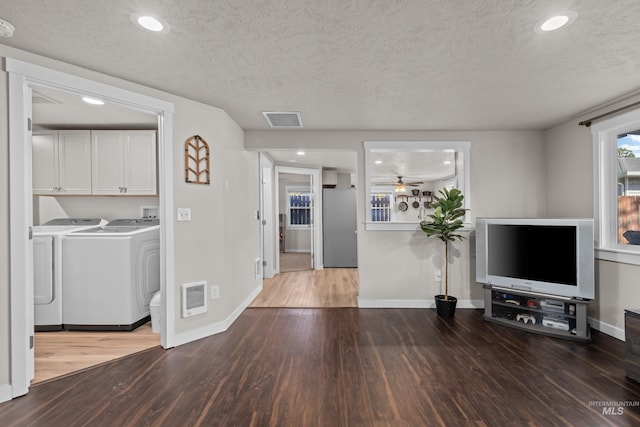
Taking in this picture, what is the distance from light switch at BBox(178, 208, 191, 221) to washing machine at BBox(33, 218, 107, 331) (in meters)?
1.28

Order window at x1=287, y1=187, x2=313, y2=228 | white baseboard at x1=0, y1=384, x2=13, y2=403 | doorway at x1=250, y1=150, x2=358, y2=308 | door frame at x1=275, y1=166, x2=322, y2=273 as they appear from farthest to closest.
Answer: window at x1=287, y1=187, x2=313, y2=228 → door frame at x1=275, y1=166, x2=322, y2=273 → doorway at x1=250, y1=150, x2=358, y2=308 → white baseboard at x1=0, y1=384, x2=13, y2=403

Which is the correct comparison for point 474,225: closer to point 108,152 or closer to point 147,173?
point 147,173

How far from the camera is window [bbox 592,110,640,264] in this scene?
2809 millimetres

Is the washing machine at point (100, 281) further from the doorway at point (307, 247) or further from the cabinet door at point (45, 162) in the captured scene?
the doorway at point (307, 247)

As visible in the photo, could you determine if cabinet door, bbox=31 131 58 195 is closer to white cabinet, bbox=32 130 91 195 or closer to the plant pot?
white cabinet, bbox=32 130 91 195

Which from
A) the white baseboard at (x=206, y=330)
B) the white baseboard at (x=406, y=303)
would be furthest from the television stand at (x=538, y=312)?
the white baseboard at (x=206, y=330)

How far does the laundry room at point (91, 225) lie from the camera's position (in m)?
2.88

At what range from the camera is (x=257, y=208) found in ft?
14.7

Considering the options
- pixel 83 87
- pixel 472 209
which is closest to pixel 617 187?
→ pixel 472 209

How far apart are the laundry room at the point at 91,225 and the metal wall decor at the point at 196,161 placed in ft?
2.02

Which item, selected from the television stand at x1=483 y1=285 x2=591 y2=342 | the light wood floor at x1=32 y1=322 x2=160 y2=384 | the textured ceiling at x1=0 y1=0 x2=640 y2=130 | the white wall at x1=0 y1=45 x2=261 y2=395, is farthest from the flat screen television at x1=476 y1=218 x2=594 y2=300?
the light wood floor at x1=32 y1=322 x2=160 y2=384

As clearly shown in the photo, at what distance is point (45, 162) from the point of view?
3469mm

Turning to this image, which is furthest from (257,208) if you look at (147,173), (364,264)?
(364,264)

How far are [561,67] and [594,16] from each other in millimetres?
640
